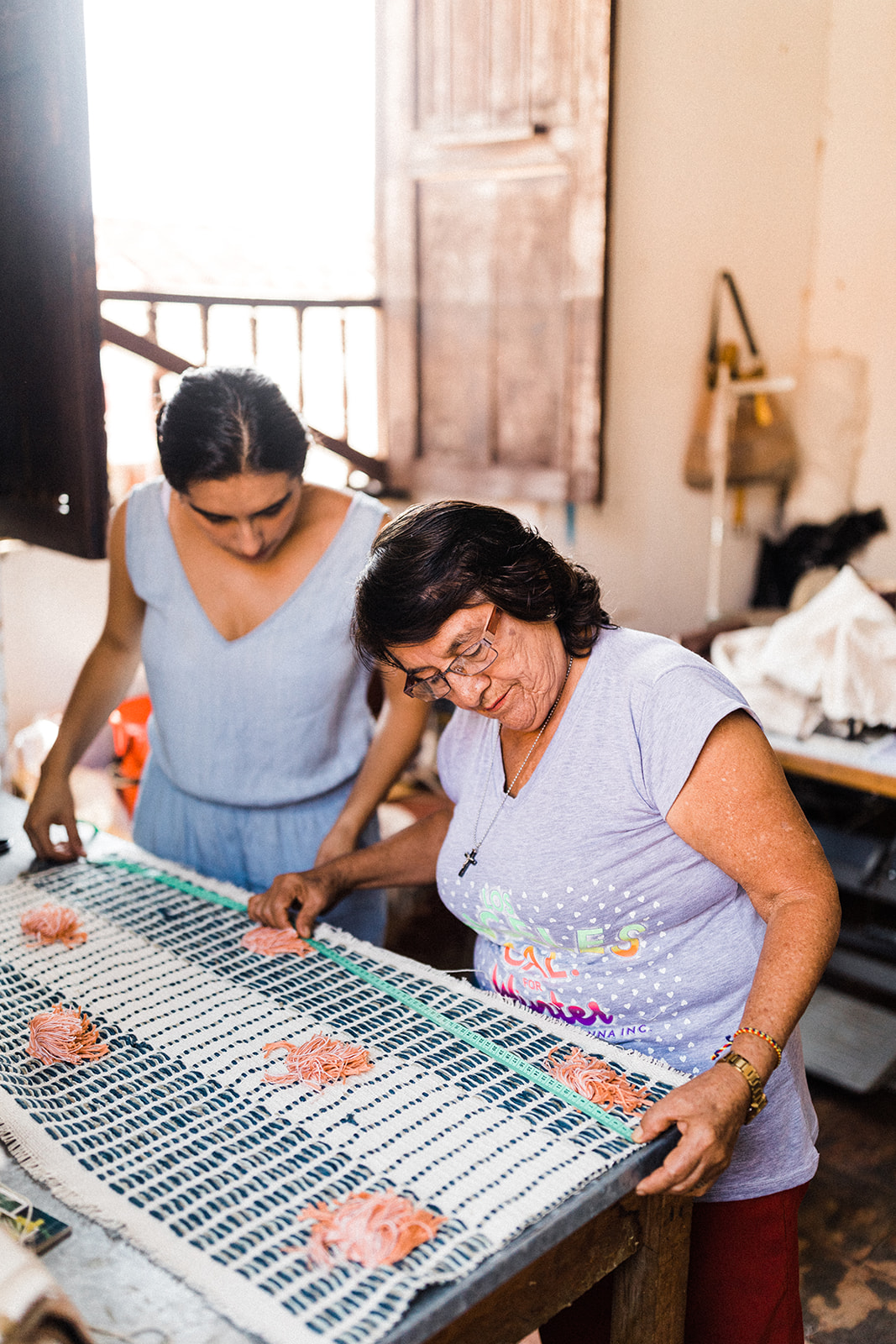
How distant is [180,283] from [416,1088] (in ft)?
12.6

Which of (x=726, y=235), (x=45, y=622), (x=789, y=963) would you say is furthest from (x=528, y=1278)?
(x=726, y=235)

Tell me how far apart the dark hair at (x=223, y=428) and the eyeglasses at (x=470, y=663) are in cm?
50

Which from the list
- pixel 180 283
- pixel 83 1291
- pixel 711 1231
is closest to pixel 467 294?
pixel 180 283

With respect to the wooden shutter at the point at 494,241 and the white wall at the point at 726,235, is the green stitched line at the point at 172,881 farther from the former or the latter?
the wooden shutter at the point at 494,241

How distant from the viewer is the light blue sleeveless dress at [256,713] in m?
1.95

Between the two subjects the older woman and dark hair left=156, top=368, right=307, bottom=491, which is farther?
dark hair left=156, top=368, right=307, bottom=491

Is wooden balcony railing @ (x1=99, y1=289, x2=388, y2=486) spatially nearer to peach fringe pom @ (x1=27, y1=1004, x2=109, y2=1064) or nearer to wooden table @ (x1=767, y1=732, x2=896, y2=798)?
wooden table @ (x1=767, y1=732, x2=896, y2=798)

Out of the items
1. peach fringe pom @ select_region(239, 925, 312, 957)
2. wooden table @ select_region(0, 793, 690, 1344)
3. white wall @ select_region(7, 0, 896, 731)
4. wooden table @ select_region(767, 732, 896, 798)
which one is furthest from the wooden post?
white wall @ select_region(7, 0, 896, 731)

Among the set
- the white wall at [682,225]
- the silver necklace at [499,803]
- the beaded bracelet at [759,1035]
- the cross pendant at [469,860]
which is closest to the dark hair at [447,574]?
the silver necklace at [499,803]

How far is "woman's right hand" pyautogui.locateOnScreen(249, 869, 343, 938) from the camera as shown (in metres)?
1.69

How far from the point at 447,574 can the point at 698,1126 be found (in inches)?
26.1

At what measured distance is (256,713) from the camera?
1.97 meters

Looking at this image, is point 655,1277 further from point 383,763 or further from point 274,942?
point 383,763

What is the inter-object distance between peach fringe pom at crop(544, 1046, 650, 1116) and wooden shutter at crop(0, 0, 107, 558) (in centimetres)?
114
